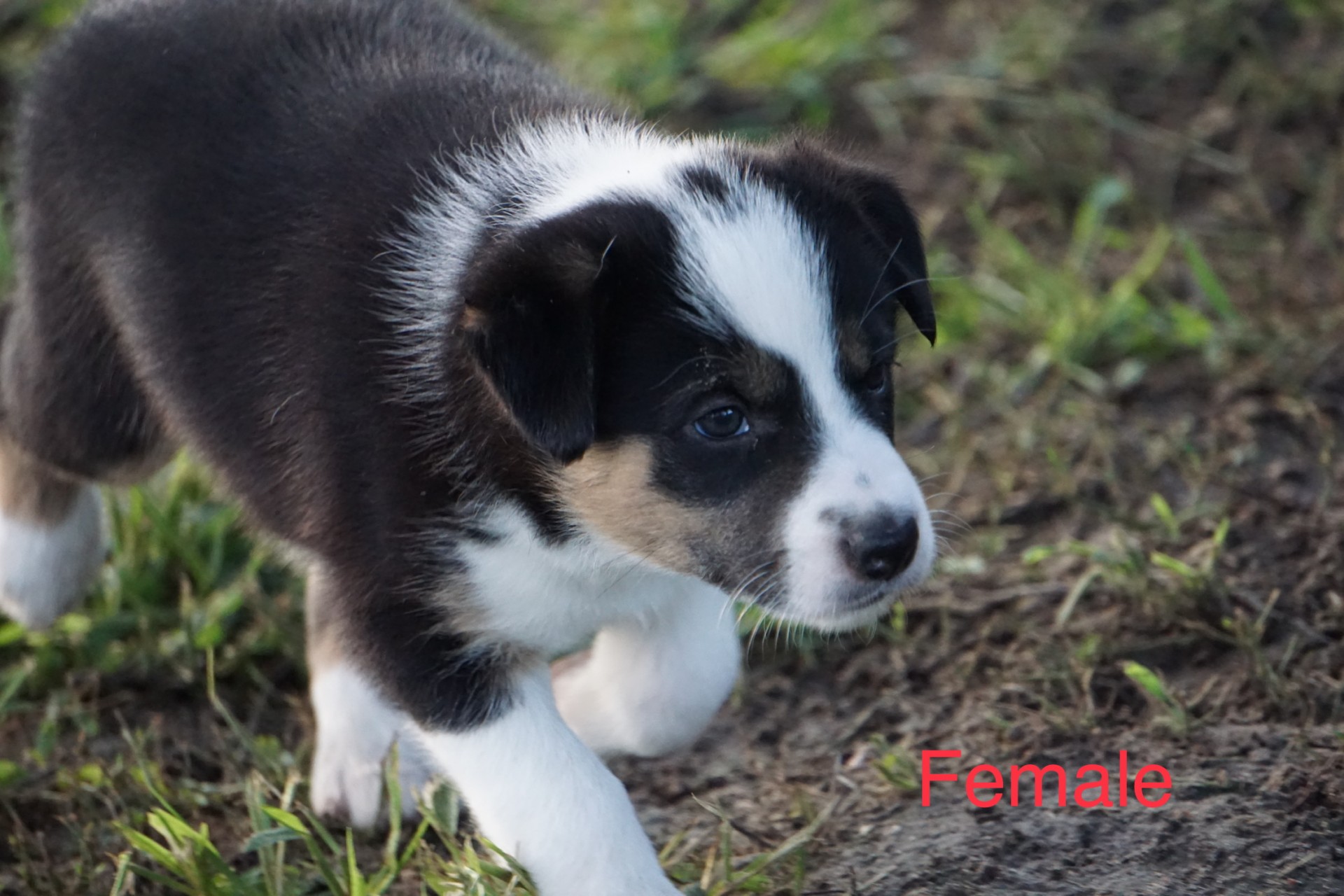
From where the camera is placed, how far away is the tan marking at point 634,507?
3.51m

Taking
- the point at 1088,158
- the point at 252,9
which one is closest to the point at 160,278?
the point at 252,9

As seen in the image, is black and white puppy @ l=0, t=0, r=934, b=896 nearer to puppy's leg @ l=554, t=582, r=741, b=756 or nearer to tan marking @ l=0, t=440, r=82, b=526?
puppy's leg @ l=554, t=582, r=741, b=756

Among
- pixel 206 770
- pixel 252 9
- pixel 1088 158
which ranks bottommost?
pixel 1088 158

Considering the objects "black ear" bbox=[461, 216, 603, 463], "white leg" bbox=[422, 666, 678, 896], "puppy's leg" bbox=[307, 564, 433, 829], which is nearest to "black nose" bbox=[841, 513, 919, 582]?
"black ear" bbox=[461, 216, 603, 463]

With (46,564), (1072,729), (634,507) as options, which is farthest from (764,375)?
(46,564)

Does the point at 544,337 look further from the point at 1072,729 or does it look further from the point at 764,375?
the point at 1072,729

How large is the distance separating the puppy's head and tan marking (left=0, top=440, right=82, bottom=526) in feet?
6.00

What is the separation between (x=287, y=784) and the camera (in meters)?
4.36

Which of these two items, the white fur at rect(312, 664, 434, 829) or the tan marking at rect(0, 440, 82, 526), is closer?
the white fur at rect(312, 664, 434, 829)

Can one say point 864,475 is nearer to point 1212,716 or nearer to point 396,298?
point 396,298

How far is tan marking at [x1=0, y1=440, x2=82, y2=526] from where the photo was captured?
4875mm

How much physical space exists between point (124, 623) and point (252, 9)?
1.76 metres

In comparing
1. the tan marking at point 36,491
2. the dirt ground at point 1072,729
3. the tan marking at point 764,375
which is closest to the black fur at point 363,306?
the tan marking at point 764,375

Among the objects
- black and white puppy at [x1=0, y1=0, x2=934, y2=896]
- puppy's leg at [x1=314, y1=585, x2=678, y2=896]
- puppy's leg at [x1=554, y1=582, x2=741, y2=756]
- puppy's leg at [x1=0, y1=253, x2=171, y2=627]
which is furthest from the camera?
puppy's leg at [x1=0, y1=253, x2=171, y2=627]
